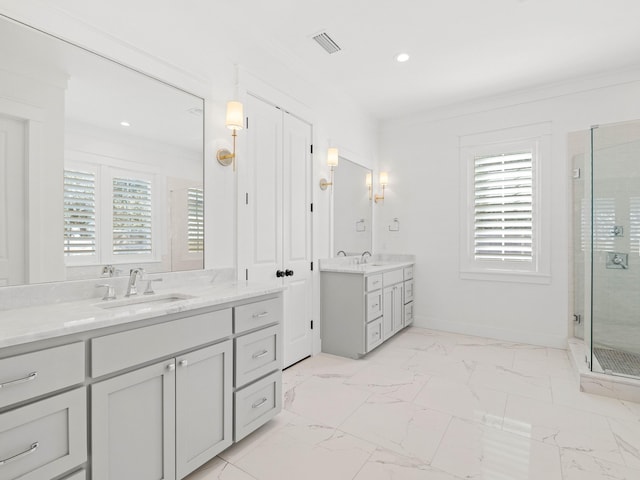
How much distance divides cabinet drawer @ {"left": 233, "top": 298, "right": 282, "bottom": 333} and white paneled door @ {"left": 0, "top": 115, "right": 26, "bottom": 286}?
1.01m

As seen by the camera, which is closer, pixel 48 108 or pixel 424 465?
pixel 48 108

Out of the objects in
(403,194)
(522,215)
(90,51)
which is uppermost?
(90,51)

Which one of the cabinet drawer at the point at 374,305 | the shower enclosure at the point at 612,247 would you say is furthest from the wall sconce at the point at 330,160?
the shower enclosure at the point at 612,247

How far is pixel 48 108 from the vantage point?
5.31ft

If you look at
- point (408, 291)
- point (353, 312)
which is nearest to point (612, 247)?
point (408, 291)

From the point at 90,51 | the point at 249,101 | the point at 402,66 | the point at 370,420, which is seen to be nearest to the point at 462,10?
the point at 402,66

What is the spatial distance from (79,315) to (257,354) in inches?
37.9

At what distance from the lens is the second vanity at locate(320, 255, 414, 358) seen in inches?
131

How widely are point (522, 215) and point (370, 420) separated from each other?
3.04 metres

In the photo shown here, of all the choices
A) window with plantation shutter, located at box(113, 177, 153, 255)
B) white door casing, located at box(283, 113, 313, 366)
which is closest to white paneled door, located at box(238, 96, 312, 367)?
white door casing, located at box(283, 113, 313, 366)

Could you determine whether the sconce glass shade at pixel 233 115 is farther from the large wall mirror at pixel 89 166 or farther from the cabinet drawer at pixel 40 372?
the cabinet drawer at pixel 40 372

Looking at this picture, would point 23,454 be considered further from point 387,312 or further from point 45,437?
point 387,312

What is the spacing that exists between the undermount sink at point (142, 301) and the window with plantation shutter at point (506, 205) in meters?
3.58

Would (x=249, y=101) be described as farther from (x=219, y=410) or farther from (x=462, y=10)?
(x=219, y=410)
